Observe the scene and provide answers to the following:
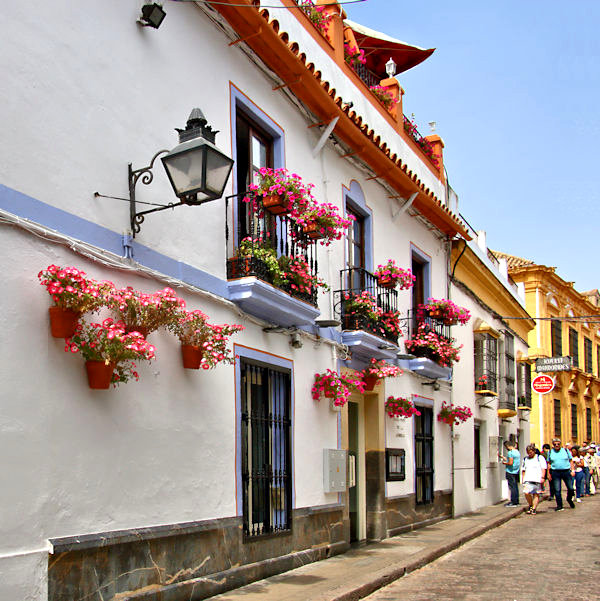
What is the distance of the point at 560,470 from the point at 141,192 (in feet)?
44.1

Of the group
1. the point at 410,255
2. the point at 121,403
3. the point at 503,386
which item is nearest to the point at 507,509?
the point at 503,386

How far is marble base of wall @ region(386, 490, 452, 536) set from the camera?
11815mm

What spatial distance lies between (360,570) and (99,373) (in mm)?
4288

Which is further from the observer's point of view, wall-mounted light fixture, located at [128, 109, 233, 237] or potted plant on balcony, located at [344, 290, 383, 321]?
potted plant on balcony, located at [344, 290, 383, 321]

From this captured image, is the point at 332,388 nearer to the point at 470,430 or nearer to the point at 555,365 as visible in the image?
the point at 470,430

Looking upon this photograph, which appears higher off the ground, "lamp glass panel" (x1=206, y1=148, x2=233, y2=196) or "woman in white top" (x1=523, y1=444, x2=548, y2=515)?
"lamp glass panel" (x1=206, y1=148, x2=233, y2=196)

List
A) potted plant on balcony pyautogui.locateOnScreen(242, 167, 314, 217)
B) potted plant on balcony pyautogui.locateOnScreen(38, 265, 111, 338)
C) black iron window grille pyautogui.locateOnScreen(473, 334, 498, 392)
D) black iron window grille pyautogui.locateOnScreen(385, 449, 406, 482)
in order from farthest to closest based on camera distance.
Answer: black iron window grille pyautogui.locateOnScreen(473, 334, 498, 392) → black iron window grille pyautogui.locateOnScreen(385, 449, 406, 482) → potted plant on balcony pyautogui.locateOnScreen(242, 167, 314, 217) → potted plant on balcony pyautogui.locateOnScreen(38, 265, 111, 338)

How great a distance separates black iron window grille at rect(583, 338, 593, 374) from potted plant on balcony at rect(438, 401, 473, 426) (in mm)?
21572

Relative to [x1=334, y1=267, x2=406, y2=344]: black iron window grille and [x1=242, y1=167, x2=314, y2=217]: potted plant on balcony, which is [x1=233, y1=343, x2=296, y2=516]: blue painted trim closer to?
[x1=242, y1=167, x2=314, y2=217]: potted plant on balcony

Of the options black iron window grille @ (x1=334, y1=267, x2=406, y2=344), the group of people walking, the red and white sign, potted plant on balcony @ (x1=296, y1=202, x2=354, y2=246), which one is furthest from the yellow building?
potted plant on balcony @ (x1=296, y1=202, x2=354, y2=246)

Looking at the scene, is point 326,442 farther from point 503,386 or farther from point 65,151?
point 503,386

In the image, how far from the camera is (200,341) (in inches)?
265

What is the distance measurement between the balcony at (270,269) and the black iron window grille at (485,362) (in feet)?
31.4

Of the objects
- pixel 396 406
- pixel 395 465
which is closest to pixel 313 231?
pixel 396 406
